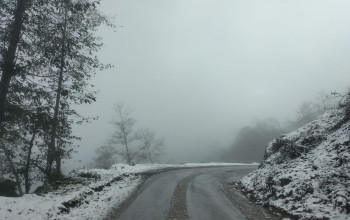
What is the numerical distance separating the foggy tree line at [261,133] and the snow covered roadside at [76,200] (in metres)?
59.5

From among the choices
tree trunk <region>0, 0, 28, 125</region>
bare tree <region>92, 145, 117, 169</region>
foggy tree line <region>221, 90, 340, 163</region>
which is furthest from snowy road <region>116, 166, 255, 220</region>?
foggy tree line <region>221, 90, 340, 163</region>

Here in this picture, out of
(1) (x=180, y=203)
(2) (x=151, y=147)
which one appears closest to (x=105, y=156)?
(2) (x=151, y=147)

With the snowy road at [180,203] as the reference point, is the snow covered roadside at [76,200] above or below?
above

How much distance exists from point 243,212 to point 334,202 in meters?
3.45

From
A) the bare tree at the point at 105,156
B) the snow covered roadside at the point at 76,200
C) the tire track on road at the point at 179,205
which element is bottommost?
the tire track on road at the point at 179,205

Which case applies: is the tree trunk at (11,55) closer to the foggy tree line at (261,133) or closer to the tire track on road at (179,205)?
the tire track on road at (179,205)

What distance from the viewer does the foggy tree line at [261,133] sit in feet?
230

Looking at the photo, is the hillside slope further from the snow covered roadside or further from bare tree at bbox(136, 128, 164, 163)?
bare tree at bbox(136, 128, 164, 163)

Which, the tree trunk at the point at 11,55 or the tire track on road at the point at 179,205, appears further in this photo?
the tire track on road at the point at 179,205

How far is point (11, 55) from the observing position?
11484mm

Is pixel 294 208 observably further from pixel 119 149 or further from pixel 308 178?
pixel 119 149

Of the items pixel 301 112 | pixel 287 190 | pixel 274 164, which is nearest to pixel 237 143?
pixel 301 112

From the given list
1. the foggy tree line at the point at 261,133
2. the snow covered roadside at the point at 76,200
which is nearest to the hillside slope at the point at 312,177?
the snow covered roadside at the point at 76,200

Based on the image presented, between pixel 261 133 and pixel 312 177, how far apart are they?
6847 cm
